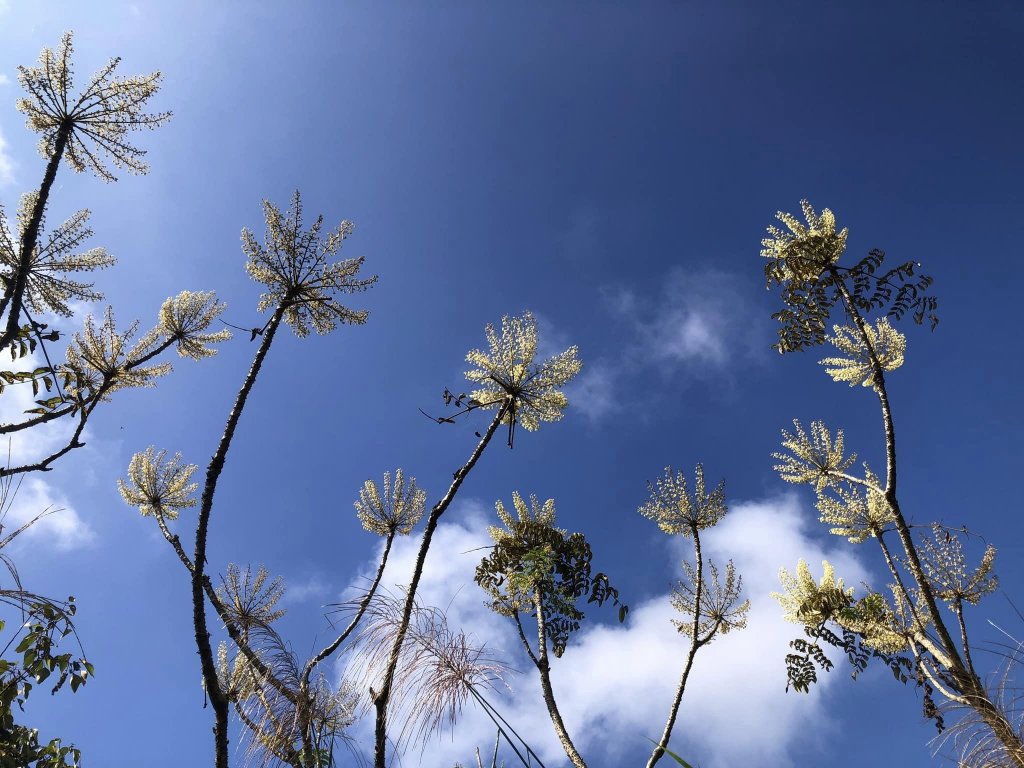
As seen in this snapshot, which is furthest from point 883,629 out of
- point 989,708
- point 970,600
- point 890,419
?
point 989,708

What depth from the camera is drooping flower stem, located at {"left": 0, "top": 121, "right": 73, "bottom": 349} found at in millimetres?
7199

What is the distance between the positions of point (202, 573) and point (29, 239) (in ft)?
17.3

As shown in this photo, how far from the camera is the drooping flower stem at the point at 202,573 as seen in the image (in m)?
6.91

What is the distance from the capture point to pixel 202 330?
12.2m

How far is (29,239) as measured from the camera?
28.8 feet

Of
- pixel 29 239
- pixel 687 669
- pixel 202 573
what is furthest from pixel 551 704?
pixel 29 239

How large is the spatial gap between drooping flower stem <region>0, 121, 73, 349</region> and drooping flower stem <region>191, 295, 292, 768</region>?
2.39 meters

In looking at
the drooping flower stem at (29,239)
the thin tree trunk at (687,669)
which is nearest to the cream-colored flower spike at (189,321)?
the drooping flower stem at (29,239)

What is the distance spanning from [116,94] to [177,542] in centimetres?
736

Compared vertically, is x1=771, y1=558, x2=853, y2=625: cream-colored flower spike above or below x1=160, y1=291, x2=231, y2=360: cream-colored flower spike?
below

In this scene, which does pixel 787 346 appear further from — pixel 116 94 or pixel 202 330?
pixel 116 94

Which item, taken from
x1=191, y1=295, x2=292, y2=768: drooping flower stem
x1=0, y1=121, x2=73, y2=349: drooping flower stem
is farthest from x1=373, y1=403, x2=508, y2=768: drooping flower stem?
x1=0, y1=121, x2=73, y2=349: drooping flower stem

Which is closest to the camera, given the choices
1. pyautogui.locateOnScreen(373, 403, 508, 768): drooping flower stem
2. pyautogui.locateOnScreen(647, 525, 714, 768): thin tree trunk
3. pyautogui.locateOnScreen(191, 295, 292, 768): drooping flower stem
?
pyautogui.locateOnScreen(373, 403, 508, 768): drooping flower stem

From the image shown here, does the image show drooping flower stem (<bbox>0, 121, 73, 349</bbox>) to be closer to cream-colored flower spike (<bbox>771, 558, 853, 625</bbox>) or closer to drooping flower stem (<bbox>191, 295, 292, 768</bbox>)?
drooping flower stem (<bbox>191, 295, 292, 768</bbox>)
